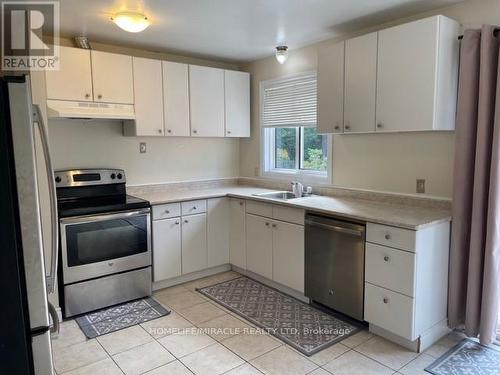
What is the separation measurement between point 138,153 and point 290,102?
5.48 ft

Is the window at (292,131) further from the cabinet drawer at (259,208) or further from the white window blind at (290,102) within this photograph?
the cabinet drawer at (259,208)

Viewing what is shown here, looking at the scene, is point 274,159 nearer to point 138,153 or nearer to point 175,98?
point 175,98

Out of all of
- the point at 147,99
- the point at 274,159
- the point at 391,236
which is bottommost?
the point at 391,236

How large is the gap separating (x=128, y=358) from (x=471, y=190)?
254 cm

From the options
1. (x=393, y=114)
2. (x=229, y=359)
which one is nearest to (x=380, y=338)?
(x=229, y=359)

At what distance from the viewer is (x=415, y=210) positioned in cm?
285

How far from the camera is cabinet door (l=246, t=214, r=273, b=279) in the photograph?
353 cm

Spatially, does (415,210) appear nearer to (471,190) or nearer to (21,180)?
(471,190)

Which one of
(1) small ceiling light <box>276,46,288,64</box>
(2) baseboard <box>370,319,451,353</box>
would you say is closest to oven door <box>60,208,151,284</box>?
(1) small ceiling light <box>276,46,288,64</box>

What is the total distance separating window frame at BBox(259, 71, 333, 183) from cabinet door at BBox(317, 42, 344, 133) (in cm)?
44

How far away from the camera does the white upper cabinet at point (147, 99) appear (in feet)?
11.7

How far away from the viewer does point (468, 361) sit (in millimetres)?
2408

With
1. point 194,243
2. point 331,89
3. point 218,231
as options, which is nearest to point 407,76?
point 331,89

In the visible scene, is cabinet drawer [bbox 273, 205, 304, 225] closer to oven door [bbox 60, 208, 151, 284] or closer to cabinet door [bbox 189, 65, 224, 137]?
oven door [bbox 60, 208, 151, 284]
